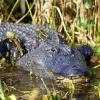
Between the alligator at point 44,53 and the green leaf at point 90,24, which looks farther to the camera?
the green leaf at point 90,24

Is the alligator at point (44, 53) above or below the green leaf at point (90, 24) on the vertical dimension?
below

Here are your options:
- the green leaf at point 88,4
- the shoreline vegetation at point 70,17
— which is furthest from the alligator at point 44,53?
the green leaf at point 88,4

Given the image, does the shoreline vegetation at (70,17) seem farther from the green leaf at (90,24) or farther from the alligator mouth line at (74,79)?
the alligator mouth line at (74,79)

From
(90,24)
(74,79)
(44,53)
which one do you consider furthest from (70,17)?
(74,79)

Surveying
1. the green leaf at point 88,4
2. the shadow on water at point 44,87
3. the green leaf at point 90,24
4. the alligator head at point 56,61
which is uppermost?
the green leaf at point 88,4

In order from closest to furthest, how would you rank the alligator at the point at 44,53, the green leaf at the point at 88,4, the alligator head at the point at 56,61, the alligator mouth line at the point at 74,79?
the alligator mouth line at the point at 74,79, the alligator head at the point at 56,61, the alligator at the point at 44,53, the green leaf at the point at 88,4

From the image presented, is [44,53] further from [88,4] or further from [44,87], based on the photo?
[88,4]
